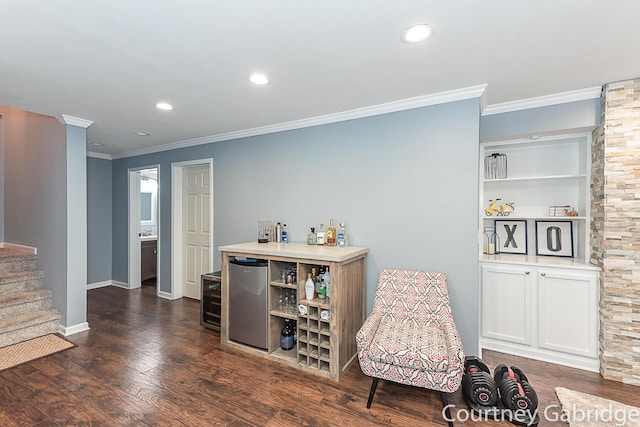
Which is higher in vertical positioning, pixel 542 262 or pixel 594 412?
pixel 542 262

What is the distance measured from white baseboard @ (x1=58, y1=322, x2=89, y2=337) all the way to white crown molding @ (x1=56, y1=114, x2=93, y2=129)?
229 cm

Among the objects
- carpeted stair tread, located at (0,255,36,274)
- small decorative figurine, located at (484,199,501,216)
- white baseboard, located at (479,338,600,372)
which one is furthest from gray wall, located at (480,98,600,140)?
carpeted stair tread, located at (0,255,36,274)

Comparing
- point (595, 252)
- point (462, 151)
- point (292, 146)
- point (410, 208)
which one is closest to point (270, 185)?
point (292, 146)

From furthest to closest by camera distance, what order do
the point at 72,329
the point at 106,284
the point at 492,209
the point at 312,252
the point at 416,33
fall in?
1. the point at 106,284
2. the point at 72,329
3. the point at 492,209
4. the point at 312,252
5. the point at 416,33

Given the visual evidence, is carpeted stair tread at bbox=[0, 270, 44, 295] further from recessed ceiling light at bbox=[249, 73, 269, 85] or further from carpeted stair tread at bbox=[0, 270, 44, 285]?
recessed ceiling light at bbox=[249, 73, 269, 85]

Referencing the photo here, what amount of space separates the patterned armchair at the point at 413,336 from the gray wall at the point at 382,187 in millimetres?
258

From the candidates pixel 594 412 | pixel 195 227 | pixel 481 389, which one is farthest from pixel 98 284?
pixel 594 412

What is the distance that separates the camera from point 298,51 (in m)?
1.99

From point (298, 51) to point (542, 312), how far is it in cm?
307

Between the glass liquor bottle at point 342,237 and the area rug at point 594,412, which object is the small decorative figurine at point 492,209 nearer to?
the glass liquor bottle at point 342,237

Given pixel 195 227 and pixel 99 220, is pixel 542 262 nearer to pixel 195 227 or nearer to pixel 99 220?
pixel 195 227

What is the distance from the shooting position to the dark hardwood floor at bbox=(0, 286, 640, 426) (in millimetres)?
2027

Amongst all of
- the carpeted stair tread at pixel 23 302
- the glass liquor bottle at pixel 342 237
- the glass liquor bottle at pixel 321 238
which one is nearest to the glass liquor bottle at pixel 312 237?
the glass liquor bottle at pixel 321 238

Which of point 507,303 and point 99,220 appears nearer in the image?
point 507,303
